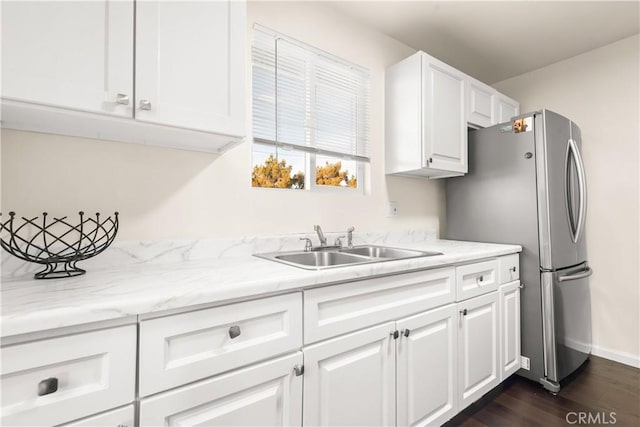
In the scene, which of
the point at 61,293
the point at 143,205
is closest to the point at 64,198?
the point at 143,205

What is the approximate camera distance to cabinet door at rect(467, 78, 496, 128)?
95.3 inches

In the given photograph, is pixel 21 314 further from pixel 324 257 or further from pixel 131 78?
pixel 324 257

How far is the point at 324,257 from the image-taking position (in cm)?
180

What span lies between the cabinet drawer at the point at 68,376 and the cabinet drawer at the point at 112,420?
0.5 inches

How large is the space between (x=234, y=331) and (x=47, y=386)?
0.42m

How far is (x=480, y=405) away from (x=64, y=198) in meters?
2.32

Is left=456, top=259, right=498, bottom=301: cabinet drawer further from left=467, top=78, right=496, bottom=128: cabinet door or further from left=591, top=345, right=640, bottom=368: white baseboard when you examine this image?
left=591, top=345, right=640, bottom=368: white baseboard

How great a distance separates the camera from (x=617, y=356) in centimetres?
240

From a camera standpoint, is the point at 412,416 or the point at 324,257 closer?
the point at 412,416

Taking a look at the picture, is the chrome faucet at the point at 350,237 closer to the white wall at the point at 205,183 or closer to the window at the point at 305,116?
the white wall at the point at 205,183

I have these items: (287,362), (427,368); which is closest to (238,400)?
(287,362)

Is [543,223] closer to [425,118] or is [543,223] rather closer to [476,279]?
[476,279]

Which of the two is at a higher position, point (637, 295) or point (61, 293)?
point (61, 293)

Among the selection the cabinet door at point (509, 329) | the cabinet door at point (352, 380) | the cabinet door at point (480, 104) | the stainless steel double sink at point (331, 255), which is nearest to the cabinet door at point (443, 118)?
the cabinet door at point (480, 104)
